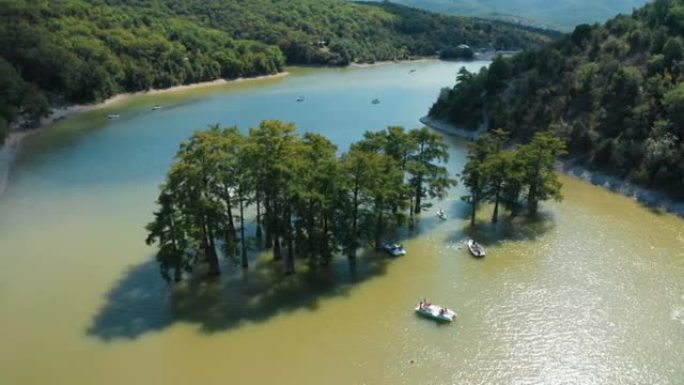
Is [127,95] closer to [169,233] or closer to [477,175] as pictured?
[477,175]

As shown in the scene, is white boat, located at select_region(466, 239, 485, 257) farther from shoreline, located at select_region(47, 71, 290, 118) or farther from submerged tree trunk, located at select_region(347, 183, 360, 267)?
shoreline, located at select_region(47, 71, 290, 118)

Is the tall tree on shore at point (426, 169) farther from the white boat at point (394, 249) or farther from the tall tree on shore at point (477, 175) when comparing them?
the white boat at point (394, 249)

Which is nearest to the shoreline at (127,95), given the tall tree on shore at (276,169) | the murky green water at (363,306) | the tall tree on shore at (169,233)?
the murky green water at (363,306)

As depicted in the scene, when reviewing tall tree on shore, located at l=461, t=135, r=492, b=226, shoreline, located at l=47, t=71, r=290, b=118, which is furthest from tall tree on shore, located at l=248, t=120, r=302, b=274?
shoreline, located at l=47, t=71, r=290, b=118

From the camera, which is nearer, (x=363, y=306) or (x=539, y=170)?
(x=363, y=306)

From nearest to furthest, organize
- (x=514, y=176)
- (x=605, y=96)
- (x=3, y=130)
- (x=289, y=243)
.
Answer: (x=289, y=243)
(x=514, y=176)
(x=605, y=96)
(x=3, y=130)

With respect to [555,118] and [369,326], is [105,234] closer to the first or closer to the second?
[369,326]

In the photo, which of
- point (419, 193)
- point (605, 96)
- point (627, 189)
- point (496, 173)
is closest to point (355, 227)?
point (419, 193)
